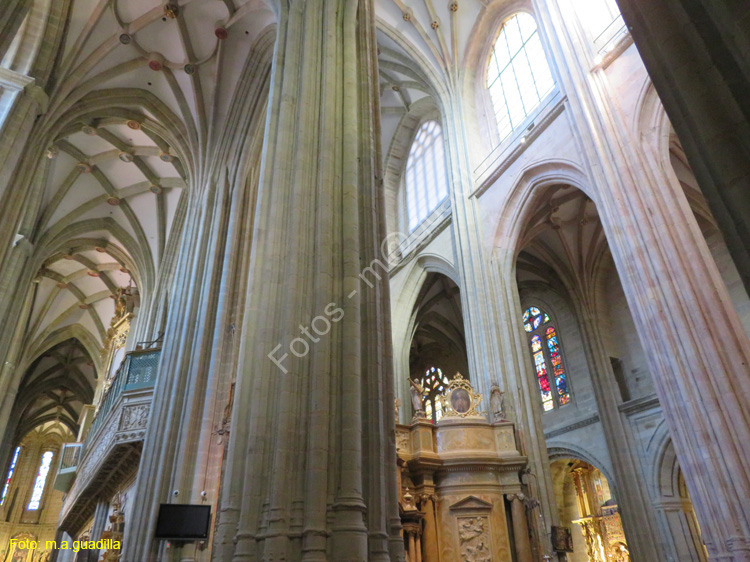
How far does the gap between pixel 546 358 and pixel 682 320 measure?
1045 cm

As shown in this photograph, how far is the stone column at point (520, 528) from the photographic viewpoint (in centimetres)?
887

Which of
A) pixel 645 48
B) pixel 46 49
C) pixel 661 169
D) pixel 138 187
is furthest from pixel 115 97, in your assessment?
pixel 645 48

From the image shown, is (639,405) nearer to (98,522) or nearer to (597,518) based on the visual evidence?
(597,518)

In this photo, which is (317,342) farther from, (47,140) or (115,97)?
(115,97)

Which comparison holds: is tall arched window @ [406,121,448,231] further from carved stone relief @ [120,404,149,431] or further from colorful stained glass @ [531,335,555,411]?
carved stone relief @ [120,404,149,431]

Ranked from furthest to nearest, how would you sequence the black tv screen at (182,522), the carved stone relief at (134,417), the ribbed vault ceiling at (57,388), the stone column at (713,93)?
the ribbed vault ceiling at (57,388)
the carved stone relief at (134,417)
the black tv screen at (182,522)
the stone column at (713,93)

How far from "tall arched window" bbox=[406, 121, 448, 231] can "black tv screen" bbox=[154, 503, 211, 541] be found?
11.0m

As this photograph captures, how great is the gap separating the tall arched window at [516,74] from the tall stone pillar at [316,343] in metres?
7.04

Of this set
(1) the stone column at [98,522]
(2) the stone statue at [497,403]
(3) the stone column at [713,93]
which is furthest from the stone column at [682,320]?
(1) the stone column at [98,522]

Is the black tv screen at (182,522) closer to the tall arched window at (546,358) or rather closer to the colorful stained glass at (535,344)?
the tall arched window at (546,358)

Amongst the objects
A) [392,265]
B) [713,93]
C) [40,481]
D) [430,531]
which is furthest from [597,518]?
[40,481]

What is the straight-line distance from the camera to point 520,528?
357 inches

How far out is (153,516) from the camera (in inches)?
368

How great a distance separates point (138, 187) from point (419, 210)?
9630 mm
